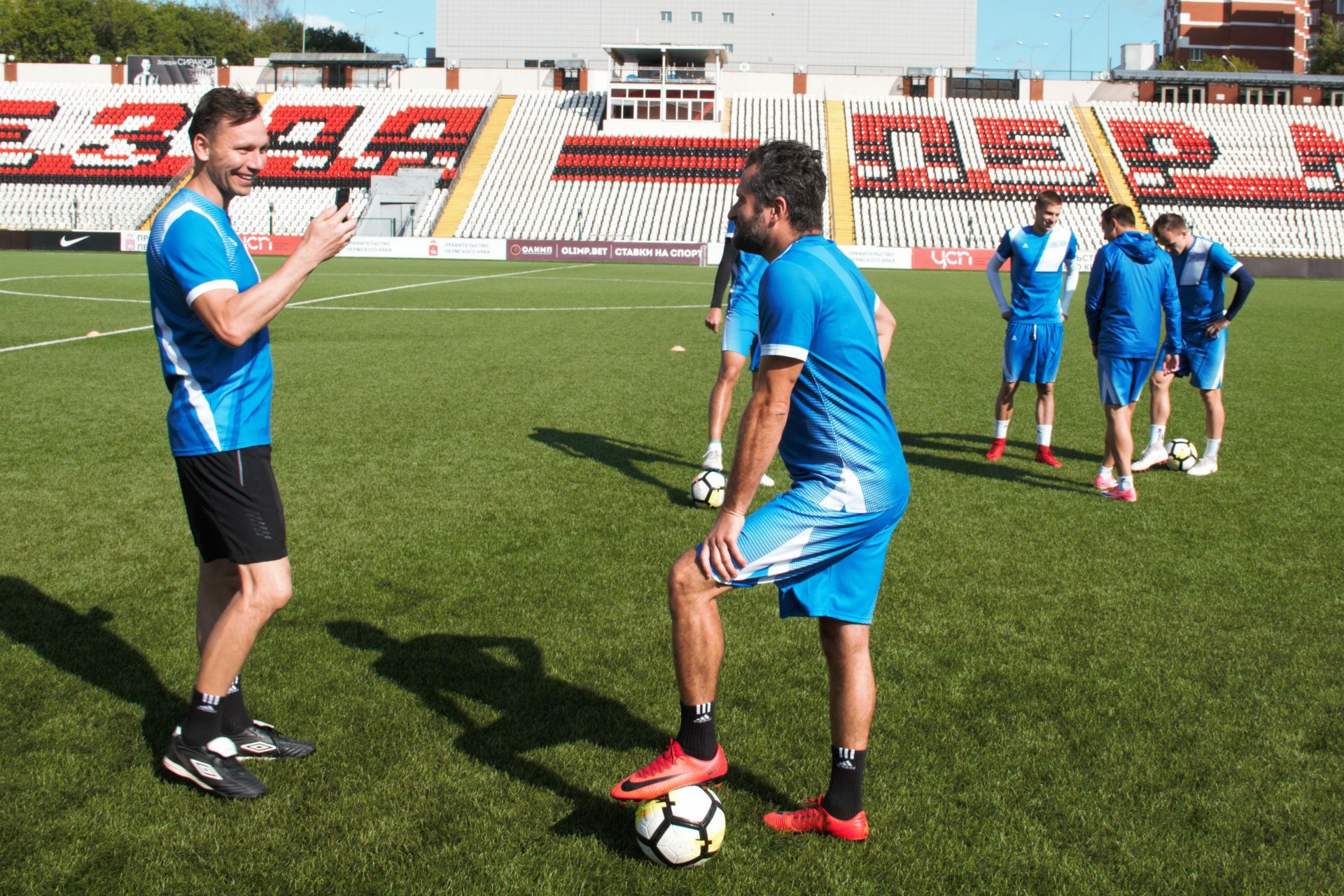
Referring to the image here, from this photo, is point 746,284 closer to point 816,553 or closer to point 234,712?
point 816,553

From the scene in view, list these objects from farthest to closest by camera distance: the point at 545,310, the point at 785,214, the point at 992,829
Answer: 1. the point at 545,310
2. the point at 992,829
3. the point at 785,214

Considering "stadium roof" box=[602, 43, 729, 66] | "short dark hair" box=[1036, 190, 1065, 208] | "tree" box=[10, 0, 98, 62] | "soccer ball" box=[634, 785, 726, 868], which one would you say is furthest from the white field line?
"tree" box=[10, 0, 98, 62]

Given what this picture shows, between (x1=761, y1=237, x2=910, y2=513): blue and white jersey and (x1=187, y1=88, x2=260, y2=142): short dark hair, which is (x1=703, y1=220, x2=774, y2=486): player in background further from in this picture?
(x1=187, y1=88, x2=260, y2=142): short dark hair

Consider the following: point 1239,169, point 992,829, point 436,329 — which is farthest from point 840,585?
point 1239,169

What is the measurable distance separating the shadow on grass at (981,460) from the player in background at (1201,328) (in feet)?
1.90

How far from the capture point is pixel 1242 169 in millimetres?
44125

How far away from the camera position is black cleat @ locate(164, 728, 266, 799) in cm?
325

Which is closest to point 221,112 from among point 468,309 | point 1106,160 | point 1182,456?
point 1182,456

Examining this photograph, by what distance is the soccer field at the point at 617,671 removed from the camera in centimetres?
301

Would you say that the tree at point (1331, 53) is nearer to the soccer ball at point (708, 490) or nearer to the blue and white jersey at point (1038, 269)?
the blue and white jersey at point (1038, 269)

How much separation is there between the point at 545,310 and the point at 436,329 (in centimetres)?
348

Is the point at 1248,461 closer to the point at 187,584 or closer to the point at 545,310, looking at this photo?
the point at 187,584

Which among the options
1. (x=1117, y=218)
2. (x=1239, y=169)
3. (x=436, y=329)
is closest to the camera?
(x=1117, y=218)

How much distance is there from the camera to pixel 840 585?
9.98 feet
